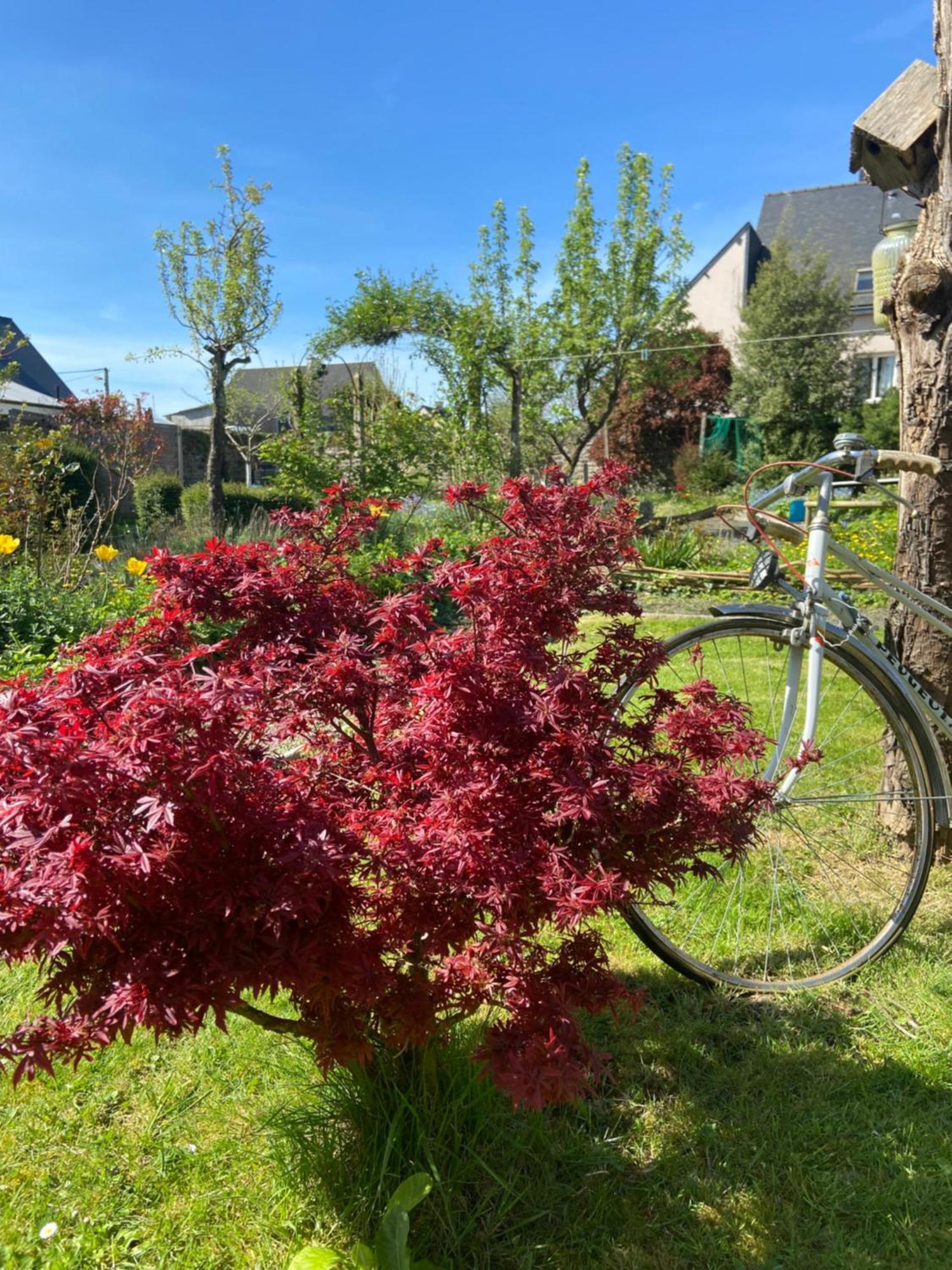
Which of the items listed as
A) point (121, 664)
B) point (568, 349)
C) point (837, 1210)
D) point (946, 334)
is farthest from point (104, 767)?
point (568, 349)

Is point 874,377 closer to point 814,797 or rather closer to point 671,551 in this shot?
point 671,551

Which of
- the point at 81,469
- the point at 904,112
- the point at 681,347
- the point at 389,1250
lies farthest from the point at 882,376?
the point at 389,1250

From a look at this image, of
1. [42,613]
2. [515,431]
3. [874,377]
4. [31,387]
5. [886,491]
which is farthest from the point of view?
[31,387]

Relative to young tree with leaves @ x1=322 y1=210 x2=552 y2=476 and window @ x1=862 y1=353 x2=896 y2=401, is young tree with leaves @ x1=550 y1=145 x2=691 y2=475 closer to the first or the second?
young tree with leaves @ x1=322 y1=210 x2=552 y2=476

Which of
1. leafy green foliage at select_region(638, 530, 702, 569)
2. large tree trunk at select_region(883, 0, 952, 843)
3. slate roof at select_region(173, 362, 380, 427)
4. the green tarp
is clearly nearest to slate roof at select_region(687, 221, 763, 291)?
the green tarp

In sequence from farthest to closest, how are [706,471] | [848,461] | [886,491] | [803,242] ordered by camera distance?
1. [803,242]
2. [706,471]
3. [886,491]
4. [848,461]

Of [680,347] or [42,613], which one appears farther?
[680,347]

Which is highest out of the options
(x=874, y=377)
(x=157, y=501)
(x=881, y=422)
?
(x=874, y=377)

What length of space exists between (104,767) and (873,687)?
6.57 feet

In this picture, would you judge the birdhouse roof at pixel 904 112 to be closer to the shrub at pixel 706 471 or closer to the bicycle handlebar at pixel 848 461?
the bicycle handlebar at pixel 848 461

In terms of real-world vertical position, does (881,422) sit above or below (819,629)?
above

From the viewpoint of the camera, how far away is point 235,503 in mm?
13641

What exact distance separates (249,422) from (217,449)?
906cm

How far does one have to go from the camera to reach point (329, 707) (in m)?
1.70
